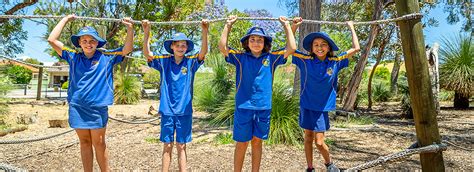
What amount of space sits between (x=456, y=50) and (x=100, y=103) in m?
9.52

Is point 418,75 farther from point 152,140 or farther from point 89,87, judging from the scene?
point 152,140

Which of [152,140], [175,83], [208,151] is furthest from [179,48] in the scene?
[152,140]

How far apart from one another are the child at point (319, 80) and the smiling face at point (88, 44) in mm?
1668

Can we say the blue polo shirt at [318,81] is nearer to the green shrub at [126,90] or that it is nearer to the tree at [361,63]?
the tree at [361,63]

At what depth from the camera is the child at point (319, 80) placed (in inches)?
130

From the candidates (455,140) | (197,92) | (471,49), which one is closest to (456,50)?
(471,49)

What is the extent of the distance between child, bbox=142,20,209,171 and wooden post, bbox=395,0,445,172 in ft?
5.04

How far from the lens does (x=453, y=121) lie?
8.02 meters

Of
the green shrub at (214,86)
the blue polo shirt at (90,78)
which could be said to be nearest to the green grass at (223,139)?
the green shrub at (214,86)

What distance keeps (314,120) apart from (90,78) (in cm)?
189

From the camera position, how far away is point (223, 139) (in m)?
5.37

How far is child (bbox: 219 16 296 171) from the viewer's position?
308cm

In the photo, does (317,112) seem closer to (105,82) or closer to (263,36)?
(263,36)

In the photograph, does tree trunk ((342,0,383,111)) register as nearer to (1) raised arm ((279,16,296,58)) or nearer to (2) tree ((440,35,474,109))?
(2) tree ((440,35,474,109))
